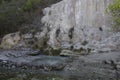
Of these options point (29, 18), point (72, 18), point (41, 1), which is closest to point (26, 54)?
point (72, 18)

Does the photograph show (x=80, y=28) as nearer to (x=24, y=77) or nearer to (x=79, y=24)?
(x=79, y=24)

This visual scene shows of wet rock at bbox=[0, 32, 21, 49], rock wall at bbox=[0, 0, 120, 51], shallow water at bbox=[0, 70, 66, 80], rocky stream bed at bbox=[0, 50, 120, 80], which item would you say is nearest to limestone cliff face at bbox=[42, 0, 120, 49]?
rock wall at bbox=[0, 0, 120, 51]

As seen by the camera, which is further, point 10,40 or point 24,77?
point 10,40

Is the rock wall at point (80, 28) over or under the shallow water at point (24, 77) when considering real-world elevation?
over

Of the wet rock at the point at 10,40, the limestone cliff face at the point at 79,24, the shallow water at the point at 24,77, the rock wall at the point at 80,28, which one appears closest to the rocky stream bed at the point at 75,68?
the shallow water at the point at 24,77

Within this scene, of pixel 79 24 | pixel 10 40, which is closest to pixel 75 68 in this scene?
pixel 79 24

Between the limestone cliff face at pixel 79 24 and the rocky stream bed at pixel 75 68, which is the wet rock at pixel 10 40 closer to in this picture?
the limestone cliff face at pixel 79 24

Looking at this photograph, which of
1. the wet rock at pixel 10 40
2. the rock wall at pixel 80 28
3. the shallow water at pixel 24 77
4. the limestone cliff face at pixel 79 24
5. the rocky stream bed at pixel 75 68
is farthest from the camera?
the wet rock at pixel 10 40

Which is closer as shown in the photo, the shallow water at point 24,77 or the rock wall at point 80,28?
the shallow water at point 24,77

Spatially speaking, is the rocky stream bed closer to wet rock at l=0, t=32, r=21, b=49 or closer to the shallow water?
the shallow water

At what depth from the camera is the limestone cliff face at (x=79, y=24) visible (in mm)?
35375

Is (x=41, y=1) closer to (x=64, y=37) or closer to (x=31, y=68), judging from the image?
(x=64, y=37)

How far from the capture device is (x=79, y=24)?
3681 centimetres

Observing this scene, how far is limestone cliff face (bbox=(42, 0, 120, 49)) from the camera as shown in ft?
116
